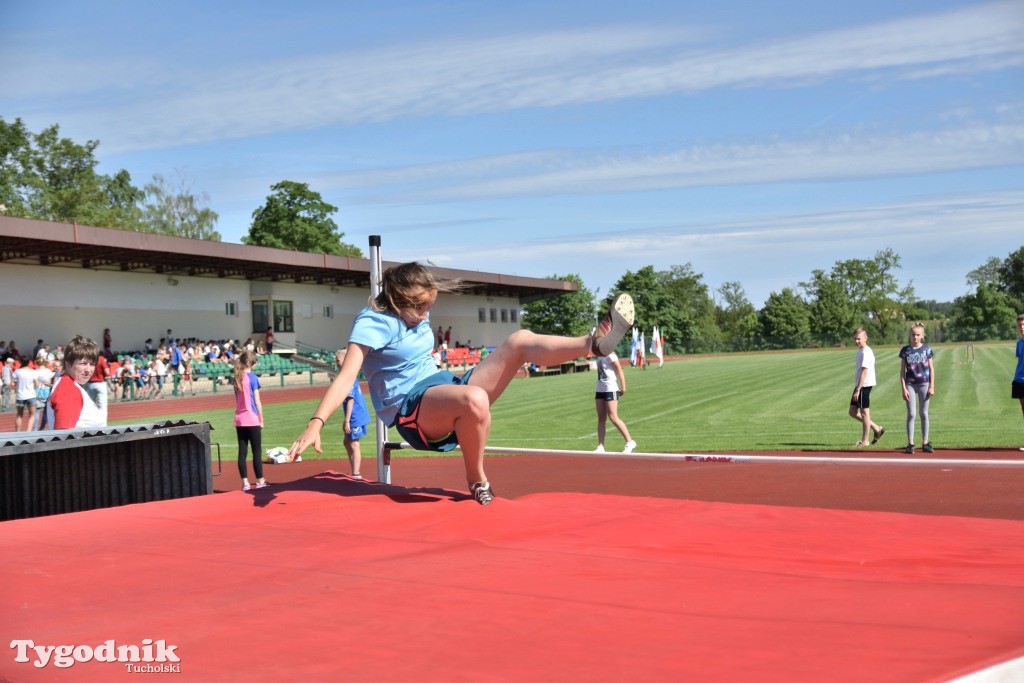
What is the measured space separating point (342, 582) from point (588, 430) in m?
15.9

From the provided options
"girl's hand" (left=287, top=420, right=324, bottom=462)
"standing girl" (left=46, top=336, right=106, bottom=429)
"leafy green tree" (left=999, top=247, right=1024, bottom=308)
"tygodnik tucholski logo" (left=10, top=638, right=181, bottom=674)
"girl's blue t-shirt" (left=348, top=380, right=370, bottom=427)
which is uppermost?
"leafy green tree" (left=999, top=247, right=1024, bottom=308)

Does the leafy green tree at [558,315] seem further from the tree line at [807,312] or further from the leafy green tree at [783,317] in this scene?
the leafy green tree at [783,317]

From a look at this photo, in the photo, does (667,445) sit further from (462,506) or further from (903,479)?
(462,506)

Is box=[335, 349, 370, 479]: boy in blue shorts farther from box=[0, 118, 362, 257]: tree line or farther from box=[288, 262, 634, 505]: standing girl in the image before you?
box=[0, 118, 362, 257]: tree line

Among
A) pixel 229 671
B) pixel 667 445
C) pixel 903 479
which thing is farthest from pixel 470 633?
pixel 667 445

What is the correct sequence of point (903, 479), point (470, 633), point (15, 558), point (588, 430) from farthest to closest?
point (588, 430)
point (903, 479)
point (15, 558)
point (470, 633)

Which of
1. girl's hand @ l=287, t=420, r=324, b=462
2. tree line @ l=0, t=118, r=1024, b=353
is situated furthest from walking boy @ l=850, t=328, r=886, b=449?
tree line @ l=0, t=118, r=1024, b=353

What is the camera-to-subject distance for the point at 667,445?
15891mm

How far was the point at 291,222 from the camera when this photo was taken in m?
86.8

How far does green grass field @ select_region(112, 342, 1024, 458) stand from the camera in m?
16.3

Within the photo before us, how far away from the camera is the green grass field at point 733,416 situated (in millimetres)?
16344

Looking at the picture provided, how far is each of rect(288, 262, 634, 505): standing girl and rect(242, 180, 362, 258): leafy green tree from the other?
269 ft

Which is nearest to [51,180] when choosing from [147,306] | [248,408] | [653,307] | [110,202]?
[110,202]

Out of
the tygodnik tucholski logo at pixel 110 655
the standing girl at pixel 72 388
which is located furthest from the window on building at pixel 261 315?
the tygodnik tucholski logo at pixel 110 655
